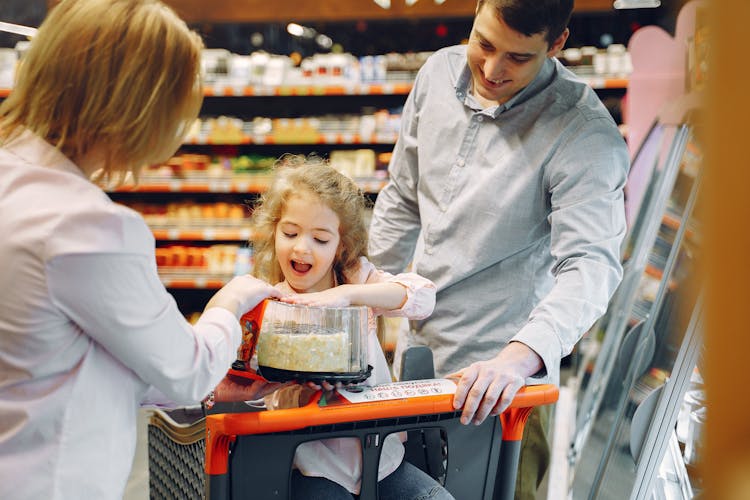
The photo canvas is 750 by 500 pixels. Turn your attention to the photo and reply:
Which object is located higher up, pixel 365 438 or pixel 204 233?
pixel 365 438

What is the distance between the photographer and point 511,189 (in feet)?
6.97

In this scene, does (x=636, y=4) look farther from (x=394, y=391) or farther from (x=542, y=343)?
(x=394, y=391)

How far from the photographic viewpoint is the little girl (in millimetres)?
1728

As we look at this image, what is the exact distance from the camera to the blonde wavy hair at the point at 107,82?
118 cm

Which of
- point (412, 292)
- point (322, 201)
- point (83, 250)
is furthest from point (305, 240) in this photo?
point (83, 250)

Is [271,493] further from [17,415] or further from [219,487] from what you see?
[17,415]

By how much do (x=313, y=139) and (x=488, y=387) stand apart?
4.77 metres

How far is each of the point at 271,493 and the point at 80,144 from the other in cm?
76

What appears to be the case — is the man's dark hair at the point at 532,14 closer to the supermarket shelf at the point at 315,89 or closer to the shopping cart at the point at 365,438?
the shopping cart at the point at 365,438

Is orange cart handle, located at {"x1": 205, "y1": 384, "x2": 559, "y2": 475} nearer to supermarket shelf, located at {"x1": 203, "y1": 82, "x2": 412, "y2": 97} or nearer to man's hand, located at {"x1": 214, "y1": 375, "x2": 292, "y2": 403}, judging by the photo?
man's hand, located at {"x1": 214, "y1": 375, "x2": 292, "y2": 403}

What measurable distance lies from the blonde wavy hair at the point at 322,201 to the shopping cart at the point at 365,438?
1.80 feet

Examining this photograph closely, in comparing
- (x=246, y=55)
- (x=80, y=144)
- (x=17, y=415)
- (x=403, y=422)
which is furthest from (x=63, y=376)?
(x=246, y=55)

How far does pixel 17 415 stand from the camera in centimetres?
116

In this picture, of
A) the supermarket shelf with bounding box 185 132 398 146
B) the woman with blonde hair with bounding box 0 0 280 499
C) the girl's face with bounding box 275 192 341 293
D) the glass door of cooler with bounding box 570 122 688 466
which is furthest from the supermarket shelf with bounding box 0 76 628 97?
the woman with blonde hair with bounding box 0 0 280 499
